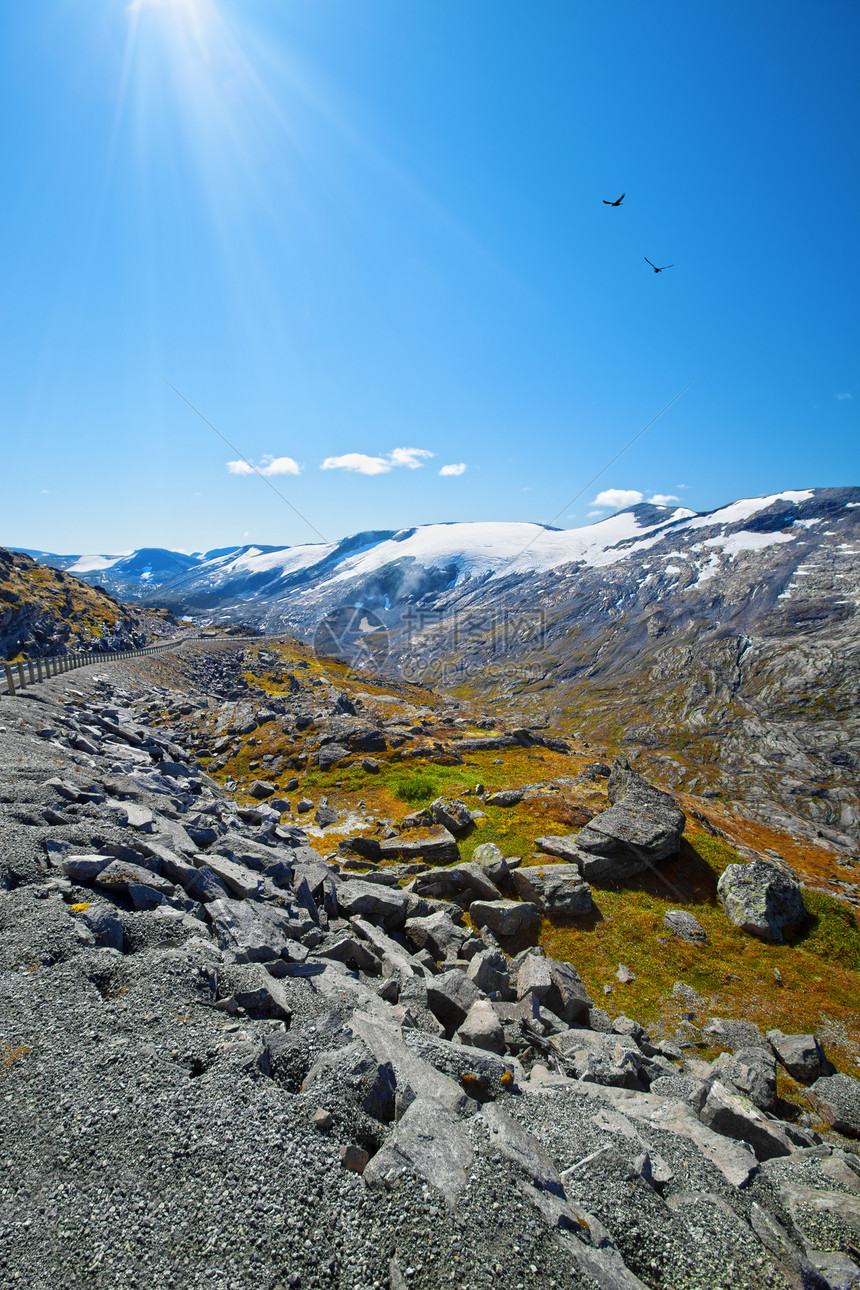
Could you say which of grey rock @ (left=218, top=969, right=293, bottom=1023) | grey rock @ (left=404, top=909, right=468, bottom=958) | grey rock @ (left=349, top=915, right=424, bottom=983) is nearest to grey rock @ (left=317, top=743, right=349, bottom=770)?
grey rock @ (left=349, top=915, right=424, bottom=983)

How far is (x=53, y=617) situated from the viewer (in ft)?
329

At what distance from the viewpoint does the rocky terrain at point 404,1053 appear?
6.12m

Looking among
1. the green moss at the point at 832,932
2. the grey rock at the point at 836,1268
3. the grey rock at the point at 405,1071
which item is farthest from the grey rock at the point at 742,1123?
the green moss at the point at 832,932

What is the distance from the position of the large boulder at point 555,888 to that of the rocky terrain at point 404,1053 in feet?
0.38

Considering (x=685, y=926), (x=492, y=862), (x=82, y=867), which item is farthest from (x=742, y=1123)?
(x=82, y=867)

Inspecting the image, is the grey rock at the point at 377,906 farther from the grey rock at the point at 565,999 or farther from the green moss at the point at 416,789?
the green moss at the point at 416,789

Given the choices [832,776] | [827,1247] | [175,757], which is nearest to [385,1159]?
[827,1247]

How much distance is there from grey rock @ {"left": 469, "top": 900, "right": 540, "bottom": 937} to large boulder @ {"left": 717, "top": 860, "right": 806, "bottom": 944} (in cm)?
830

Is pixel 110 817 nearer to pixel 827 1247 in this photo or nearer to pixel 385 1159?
pixel 385 1159

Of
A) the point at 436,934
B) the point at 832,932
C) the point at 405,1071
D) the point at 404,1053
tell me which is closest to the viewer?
the point at 405,1071

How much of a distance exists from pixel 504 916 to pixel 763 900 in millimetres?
10192

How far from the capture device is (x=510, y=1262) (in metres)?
5.98

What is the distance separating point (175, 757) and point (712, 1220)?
110 feet

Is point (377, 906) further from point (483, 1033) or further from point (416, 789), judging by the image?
point (416, 789)
